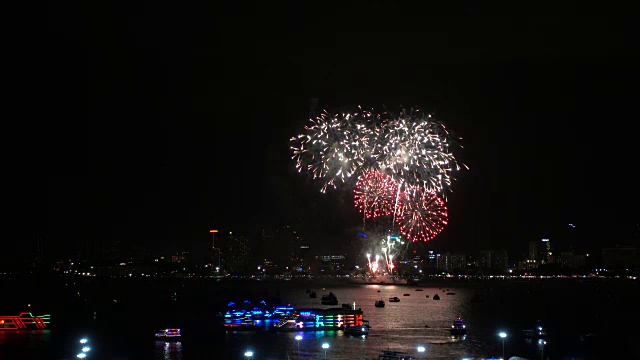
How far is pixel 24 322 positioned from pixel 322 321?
55.6 feet

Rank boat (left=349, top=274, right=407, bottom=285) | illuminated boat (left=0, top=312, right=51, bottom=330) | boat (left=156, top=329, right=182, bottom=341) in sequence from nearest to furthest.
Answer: boat (left=156, top=329, right=182, bottom=341)
illuminated boat (left=0, top=312, right=51, bottom=330)
boat (left=349, top=274, right=407, bottom=285)

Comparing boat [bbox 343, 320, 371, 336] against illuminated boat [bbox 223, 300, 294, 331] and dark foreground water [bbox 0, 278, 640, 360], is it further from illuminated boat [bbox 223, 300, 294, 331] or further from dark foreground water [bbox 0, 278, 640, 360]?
illuminated boat [bbox 223, 300, 294, 331]

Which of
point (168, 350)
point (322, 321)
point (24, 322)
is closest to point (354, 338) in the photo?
point (322, 321)

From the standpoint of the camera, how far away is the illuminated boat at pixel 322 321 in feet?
130

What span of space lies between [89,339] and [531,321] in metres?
28.3

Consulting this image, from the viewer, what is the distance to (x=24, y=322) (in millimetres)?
43219

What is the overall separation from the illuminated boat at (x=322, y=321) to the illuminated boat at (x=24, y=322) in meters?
13.5

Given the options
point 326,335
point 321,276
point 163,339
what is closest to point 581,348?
point 326,335

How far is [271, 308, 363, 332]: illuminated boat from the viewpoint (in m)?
39.7

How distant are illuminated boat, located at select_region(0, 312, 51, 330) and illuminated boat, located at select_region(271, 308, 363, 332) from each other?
44.2 feet

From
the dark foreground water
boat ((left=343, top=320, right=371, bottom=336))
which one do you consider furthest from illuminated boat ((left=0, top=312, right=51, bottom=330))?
boat ((left=343, top=320, right=371, bottom=336))

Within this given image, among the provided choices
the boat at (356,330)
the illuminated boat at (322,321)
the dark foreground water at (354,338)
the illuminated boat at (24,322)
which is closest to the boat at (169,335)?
Result: the dark foreground water at (354,338)

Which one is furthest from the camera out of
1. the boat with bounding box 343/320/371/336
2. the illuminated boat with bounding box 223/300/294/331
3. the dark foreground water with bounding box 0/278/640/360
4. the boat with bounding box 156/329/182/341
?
the illuminated boat with bounding box 223/300/294/331

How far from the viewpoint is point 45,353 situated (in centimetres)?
3275
